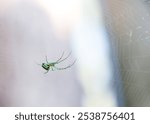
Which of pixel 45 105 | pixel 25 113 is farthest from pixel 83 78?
pixel 25 113

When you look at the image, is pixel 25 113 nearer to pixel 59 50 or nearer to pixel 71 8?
pixel 59 50

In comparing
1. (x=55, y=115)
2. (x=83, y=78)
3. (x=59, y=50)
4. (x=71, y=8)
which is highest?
(x=71, y=8)

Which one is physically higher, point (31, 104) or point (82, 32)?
point (82, 32)

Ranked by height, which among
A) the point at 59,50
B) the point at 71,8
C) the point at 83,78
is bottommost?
the point at 83,78

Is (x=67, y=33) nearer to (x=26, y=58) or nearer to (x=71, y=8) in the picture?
(x=71, y=8)

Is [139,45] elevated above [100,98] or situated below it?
above

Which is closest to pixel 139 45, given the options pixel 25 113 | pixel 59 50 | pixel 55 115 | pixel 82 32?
pixel 82 32
